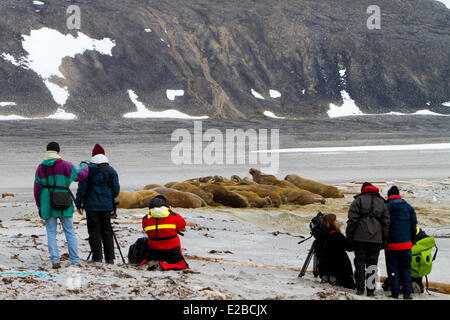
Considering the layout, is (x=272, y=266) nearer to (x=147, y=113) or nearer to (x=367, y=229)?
(x=367, y=229)

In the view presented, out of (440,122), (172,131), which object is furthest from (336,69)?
(172,131)

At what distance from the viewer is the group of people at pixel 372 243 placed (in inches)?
290

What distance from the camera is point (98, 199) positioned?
8258mm

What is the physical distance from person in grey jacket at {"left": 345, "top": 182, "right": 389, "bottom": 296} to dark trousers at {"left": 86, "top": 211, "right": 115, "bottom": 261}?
3.27 metres

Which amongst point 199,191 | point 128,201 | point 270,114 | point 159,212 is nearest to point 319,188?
point 199,191

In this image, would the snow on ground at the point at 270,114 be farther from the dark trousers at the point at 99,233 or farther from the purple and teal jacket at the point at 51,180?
the purple and teal jacket at the point at 51,180

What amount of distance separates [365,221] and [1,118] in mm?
61751

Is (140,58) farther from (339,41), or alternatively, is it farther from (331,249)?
(331,249)

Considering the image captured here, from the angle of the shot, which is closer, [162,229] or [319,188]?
[162,229]

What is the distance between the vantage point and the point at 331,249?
7.79 metres

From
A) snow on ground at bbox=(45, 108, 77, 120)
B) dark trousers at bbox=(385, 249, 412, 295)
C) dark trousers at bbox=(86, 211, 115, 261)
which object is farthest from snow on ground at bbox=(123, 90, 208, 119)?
dark trousers at bbox=(385, 249, 412, 295)

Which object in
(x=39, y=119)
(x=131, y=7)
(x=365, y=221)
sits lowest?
(x=365, y=221)

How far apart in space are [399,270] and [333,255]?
2.74 ft

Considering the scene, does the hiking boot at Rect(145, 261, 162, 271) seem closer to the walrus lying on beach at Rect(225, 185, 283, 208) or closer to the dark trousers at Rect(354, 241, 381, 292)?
the dark trousers at Rect(354, 241, 381, 292)
